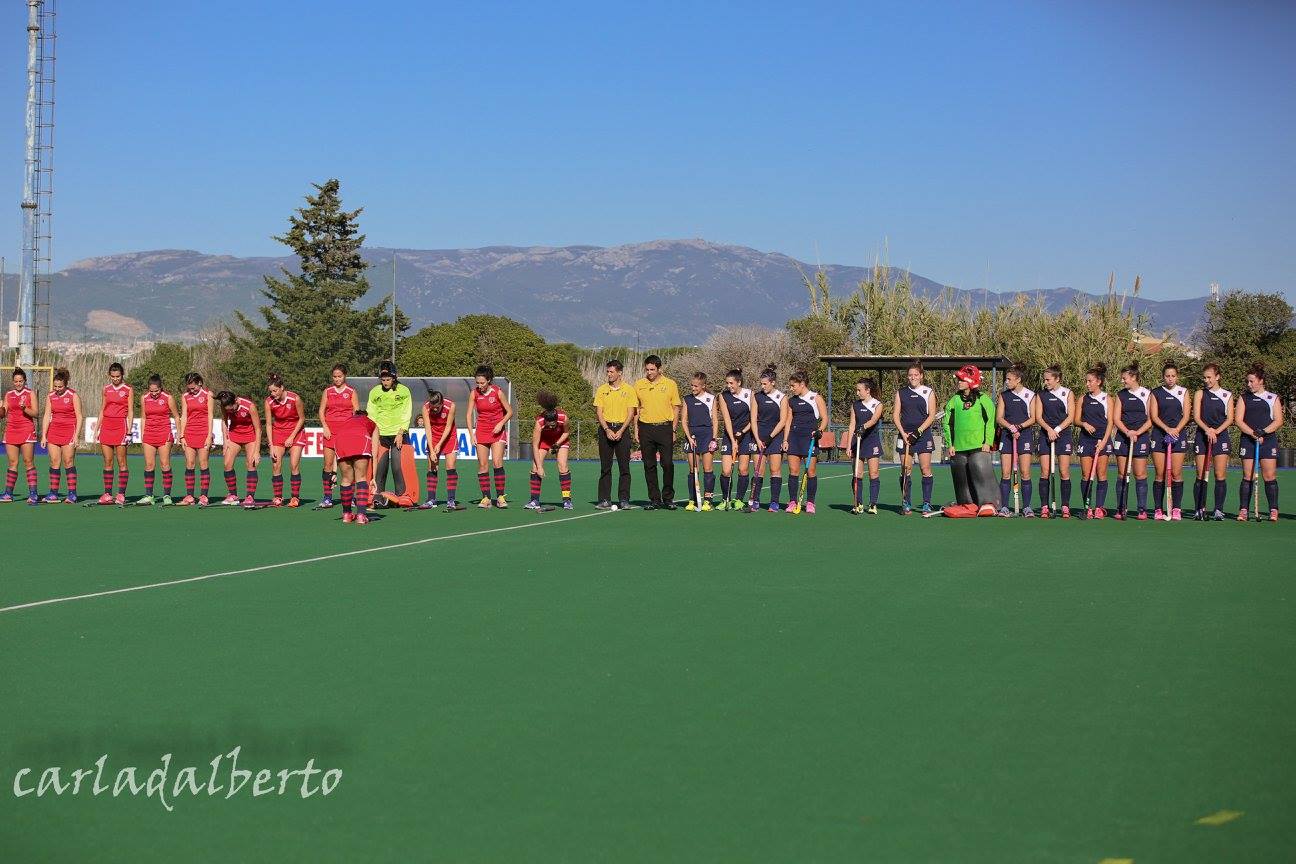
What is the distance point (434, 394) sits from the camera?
20344mm

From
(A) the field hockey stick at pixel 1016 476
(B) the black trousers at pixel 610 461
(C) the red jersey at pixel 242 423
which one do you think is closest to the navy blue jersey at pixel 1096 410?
(A) the field hockey stick at pixel 1016 476

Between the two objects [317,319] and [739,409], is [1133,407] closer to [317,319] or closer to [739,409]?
[739,409]

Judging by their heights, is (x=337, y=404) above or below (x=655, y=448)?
above

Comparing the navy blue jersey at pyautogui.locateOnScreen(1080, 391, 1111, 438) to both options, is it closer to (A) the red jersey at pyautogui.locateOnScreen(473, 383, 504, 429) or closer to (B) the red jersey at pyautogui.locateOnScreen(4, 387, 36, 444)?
(A) the red jersey at pyautogui.locateOnScreen(473, 383, 504, 429)

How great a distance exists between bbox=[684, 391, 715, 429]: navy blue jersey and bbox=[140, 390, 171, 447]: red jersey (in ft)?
24.1

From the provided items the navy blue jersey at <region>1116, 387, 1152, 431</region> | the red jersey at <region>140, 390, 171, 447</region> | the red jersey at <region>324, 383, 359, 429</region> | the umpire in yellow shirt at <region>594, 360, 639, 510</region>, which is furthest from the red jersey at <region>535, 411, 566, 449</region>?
the navy blue jersey at <region>1116, 387, 1152, 431</region>

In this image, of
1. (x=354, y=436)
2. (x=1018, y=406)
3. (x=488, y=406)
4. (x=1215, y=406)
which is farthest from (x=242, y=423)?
(x=1215, y=406)

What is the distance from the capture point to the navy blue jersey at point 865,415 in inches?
777

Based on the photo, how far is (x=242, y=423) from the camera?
20750mm

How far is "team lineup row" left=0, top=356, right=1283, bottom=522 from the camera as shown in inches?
747

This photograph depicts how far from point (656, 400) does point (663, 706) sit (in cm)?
1370

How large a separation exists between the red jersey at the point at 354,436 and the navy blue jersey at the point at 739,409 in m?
5.55

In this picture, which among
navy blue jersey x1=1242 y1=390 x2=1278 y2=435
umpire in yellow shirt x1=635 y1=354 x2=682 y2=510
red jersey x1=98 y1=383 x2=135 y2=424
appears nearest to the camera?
navy blue jersey x1=1242 y1=390 x2=1278 y2=435

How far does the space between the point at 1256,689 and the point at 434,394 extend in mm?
14424
